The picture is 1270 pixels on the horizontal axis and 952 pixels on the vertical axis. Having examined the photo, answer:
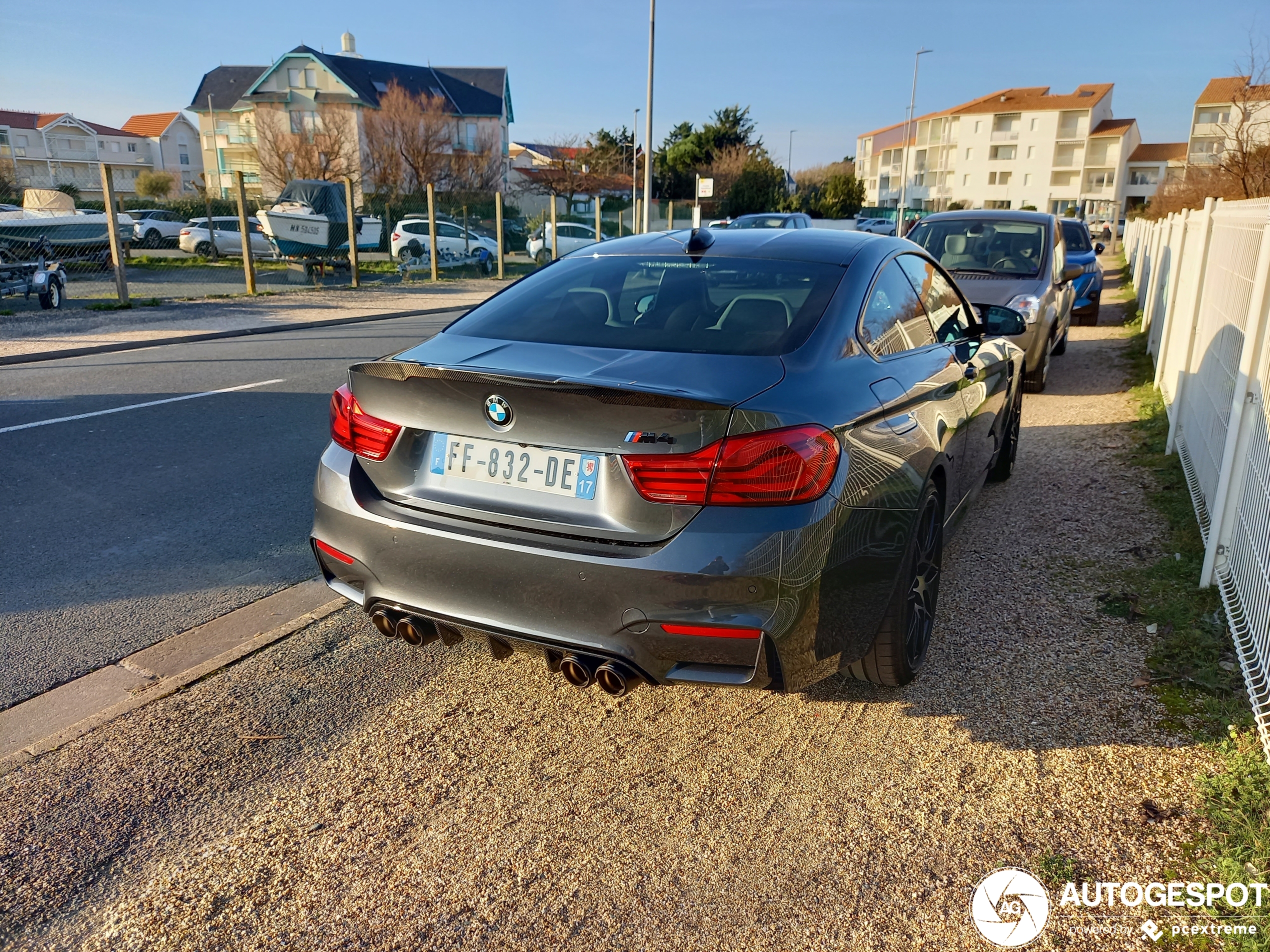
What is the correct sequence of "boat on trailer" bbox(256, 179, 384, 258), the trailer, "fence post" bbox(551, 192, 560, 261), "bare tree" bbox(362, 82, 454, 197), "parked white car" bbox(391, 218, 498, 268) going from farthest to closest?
"bare tree" bbox(362, 82, 454, 197), "fence post" bbox(551, 192, 560, 261), "parked white car" bbox(391, 218, 498, 268), "boat on trailer" bbox(256, 179, 384, 258), the trailer

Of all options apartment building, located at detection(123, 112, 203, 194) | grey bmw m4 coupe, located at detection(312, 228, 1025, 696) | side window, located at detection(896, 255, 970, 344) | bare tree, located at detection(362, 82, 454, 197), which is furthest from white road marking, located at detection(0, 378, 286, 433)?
apartment building, located at detection(123, 112, 203, 194)

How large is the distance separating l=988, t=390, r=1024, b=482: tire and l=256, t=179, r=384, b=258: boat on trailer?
19677 millimetres

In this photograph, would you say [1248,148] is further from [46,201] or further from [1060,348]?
[46,201]

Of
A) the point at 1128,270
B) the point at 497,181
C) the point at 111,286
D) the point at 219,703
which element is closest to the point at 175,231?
the point at 111,286

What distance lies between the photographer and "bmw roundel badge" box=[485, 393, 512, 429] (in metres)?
2.57

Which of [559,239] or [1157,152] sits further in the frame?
[1157,152]

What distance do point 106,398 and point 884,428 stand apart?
7.65 m

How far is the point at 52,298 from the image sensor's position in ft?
49.6

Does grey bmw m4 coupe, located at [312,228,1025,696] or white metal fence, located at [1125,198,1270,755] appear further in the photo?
white metal fence, located at [1125,198,1270,755]

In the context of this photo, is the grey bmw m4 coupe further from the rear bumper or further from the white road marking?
the white road marking

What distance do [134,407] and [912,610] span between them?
7.12 metres

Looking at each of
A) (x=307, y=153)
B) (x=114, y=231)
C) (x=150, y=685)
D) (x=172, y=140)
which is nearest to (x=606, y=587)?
(x=150, y=685)

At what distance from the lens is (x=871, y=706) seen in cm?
322

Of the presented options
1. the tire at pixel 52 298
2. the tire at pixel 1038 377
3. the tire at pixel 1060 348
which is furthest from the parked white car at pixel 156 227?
the tire at pixel 1038 377
